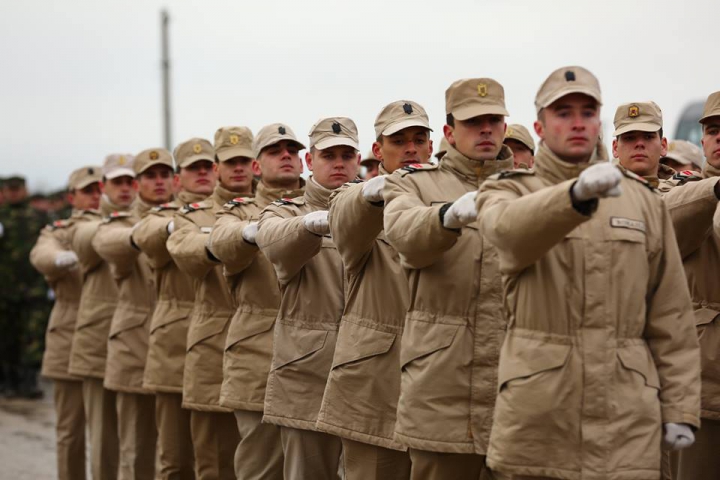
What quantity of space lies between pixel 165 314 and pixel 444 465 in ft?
14.9

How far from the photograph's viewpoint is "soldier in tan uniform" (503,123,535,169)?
9500mm

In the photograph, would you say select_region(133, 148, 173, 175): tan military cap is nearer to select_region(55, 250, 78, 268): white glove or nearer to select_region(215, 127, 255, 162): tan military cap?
select_region(55, 250, 78, 268): white glove

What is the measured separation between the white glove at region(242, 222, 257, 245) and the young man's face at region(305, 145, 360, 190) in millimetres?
540

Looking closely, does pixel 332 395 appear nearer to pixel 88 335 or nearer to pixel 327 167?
pixel 327 167

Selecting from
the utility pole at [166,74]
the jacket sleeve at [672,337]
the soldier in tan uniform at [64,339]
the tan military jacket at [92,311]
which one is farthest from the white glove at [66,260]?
the utility pole at [166,74]

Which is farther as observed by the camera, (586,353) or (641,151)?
(641,151)

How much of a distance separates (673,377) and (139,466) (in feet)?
21.2

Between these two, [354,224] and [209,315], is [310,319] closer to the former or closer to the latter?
[354,224]

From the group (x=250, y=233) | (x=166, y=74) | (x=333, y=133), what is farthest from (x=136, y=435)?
(x=166, y=74)

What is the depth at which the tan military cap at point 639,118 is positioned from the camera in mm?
8172

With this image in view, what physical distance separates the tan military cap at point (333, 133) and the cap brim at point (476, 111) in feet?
5.50

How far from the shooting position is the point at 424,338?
6047 mm

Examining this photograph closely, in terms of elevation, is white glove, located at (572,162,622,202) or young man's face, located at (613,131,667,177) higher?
young man's face, located at (613,131,667,177)

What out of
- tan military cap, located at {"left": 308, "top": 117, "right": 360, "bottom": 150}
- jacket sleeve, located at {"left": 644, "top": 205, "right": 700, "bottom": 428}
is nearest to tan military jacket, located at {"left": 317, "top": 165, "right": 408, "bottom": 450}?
tan military cap, located at {"left": 308, "top": 117, "right": 360, "bottom": 150}
